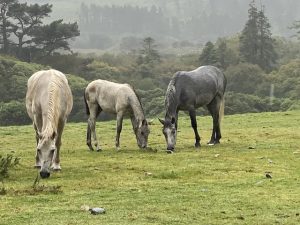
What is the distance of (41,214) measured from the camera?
335 inches

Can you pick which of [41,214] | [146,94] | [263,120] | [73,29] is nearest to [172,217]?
[41,214]

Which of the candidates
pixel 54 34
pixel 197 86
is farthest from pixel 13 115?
pixel 197 86

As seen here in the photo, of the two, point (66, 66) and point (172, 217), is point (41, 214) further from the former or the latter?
point (66, 66)

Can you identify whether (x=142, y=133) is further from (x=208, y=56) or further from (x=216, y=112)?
(x=208, y=56)

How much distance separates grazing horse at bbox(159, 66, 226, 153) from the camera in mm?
16938

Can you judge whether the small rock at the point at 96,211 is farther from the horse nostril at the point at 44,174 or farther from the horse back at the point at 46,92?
the horse back at the point at 46,92

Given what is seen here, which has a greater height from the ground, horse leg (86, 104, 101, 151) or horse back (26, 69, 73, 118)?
horse back (26, 69, 73, 118)

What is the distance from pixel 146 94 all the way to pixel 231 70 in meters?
17.2

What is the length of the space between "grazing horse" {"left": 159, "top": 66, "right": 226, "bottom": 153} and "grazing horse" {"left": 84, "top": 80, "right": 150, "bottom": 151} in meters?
0.93

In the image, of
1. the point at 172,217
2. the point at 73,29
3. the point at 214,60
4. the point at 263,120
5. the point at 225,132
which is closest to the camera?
the point at 172,217

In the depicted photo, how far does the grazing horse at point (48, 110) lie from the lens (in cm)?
1138

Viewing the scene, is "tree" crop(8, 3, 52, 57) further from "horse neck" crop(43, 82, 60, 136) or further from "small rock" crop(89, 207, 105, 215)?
"small rock" crop(89, 207, 105, 215)

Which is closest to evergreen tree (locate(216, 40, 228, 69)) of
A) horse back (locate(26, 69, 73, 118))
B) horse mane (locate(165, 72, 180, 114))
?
horse mane (locate(165, 72, 180, 114))

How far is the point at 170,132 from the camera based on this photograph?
16688mm
